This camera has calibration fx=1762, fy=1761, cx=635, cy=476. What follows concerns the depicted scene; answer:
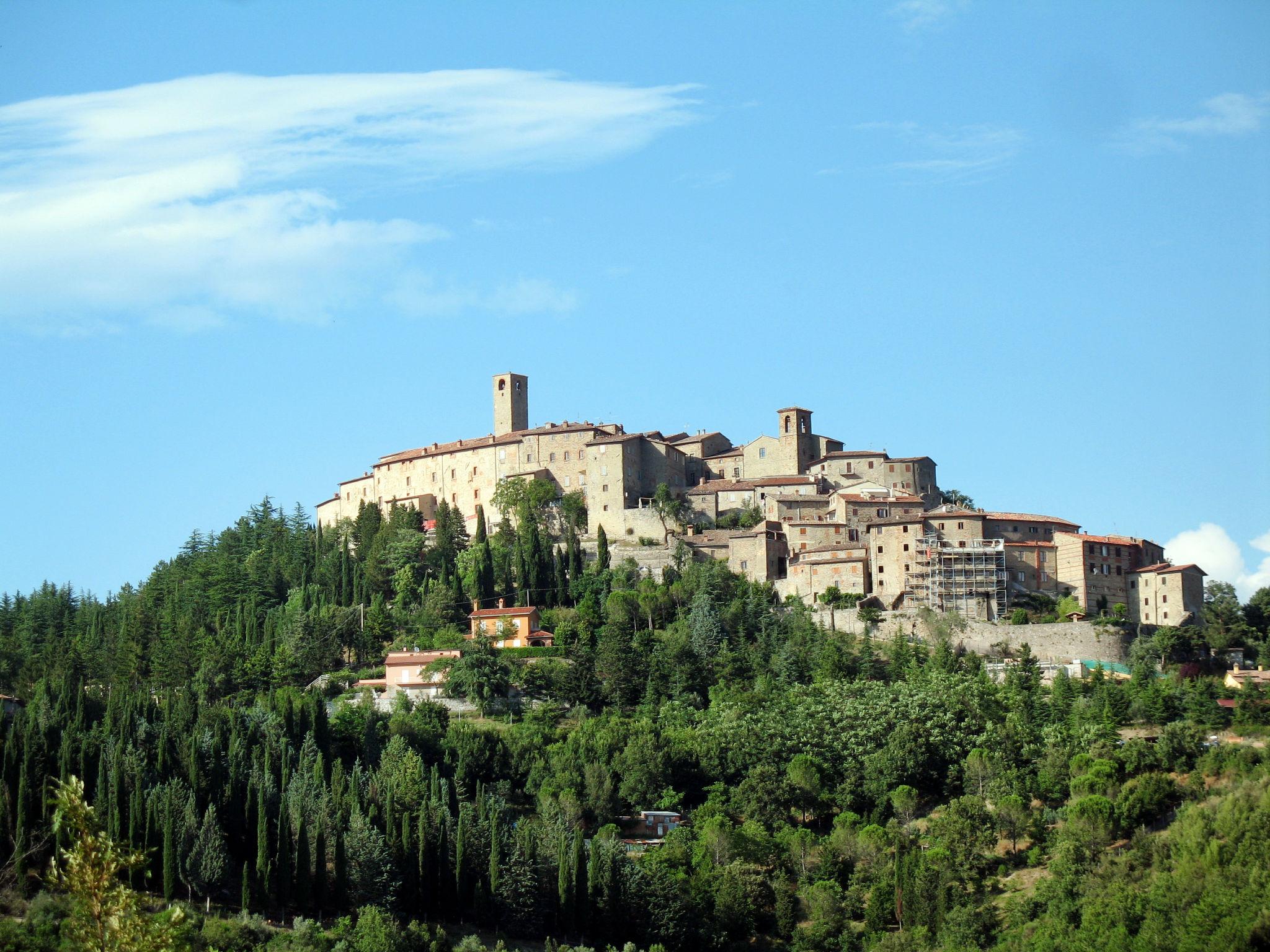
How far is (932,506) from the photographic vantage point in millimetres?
83000

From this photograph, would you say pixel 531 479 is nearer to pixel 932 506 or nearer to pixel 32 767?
pixel 932 506

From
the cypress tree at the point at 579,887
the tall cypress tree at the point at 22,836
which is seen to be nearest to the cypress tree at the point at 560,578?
the cypress tree at the point at 579,887

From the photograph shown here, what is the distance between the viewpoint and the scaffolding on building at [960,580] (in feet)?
233

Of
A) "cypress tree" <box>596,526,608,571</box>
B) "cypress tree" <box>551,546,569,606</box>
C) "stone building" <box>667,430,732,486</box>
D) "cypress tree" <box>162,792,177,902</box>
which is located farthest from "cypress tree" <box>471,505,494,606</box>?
"cypress tree" <box>162,792,177,902</box>

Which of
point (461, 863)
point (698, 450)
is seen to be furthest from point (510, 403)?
point (461, 863)

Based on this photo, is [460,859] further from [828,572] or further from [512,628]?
[828,572]

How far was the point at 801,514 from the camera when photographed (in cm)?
7988

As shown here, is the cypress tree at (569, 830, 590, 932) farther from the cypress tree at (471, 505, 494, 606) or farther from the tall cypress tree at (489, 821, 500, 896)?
the cypress tree at (471, 505, 494, 606)

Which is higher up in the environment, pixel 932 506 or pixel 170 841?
pixel 932 506

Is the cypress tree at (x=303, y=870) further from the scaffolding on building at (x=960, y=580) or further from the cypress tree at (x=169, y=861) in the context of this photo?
the scaffolding on building at (x=960, y=580)

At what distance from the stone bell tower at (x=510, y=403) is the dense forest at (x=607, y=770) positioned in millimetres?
12212

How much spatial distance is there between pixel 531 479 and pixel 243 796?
112 ft

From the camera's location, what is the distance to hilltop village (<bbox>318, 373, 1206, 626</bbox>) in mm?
71688

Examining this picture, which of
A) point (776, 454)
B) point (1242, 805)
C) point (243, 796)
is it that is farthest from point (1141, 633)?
point (243, 796)
